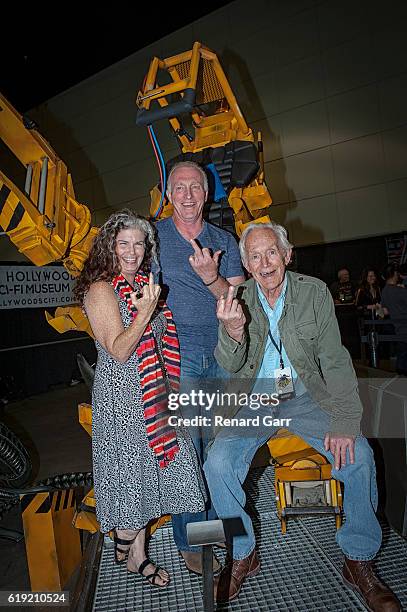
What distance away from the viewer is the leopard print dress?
1994 mm

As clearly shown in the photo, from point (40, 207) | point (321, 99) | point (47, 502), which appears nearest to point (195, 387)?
point (47, 502)

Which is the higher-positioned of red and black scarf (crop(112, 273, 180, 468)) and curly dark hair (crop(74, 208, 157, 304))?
curly dark hair (crop(74, 208, 157, 304))

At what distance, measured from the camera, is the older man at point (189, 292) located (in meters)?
2.29

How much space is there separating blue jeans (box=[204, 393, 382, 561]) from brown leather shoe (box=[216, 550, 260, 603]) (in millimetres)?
43

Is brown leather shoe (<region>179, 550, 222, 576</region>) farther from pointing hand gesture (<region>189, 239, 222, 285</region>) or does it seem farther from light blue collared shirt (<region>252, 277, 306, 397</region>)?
pointing hand gesture (<region>189, 239, 222, 285</region>)

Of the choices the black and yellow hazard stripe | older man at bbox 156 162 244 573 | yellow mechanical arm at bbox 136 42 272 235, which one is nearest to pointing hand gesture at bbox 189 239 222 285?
older man at bbox 156 162 244 573

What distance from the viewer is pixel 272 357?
2.31m

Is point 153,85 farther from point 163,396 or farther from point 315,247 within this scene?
point 315,247

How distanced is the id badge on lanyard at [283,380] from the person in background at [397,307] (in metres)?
4.14

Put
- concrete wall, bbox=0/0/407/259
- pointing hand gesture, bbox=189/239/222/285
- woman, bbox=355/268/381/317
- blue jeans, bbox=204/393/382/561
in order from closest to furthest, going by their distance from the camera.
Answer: blue jeans, bbox=204/393/382/561
pointing hand gesture, bbox=189/239/222/285
woman, bbox=355/268/381/317
concrete wall, bbox=0/0/407/259

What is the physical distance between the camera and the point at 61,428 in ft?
21.0

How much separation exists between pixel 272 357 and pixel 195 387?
0.41 meters

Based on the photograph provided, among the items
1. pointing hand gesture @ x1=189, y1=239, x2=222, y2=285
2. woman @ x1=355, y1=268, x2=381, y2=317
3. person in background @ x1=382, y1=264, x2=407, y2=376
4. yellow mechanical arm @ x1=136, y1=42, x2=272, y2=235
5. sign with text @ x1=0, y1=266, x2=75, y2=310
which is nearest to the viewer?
pointing hand gesture @ x1=189, y1=239, x2=222, y2=285

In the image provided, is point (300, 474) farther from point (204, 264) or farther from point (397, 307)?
point (397, 307)
